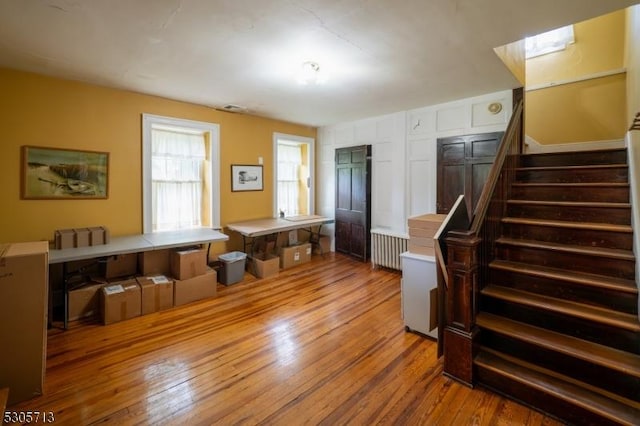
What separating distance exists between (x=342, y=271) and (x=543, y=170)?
10.0 ft

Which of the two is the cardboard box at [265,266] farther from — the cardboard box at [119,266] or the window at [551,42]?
the window at [551,42]

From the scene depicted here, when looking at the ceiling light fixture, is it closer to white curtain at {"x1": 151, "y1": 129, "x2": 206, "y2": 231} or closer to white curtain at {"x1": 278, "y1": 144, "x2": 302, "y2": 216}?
white curtain at {"x1": 151, "y1": 129, "x2": 206, "y2": 231}

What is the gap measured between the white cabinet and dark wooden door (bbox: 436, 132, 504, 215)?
1719 mm

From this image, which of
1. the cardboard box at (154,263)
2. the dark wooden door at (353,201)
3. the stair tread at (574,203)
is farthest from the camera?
the dark wooden door at (353,201)

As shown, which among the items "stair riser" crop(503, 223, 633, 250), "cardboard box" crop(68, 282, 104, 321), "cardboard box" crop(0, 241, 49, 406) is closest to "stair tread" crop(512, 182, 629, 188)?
"stair riser" crop(503, 223, 633, 250)

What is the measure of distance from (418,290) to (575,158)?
235 cm

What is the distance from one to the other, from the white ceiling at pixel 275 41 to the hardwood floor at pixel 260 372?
2.70 metres

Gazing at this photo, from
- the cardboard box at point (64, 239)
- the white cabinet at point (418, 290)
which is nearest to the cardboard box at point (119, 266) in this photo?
the cardboard box at point (64, 239)

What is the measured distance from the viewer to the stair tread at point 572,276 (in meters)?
1.98

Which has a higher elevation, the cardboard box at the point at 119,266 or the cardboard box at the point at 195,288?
the cardboard box at the point at 119,266

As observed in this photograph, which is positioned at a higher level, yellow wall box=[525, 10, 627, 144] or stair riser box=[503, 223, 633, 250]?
yellow wall box=[525, 10, 627, 144]

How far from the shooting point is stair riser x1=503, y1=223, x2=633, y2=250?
7.42ft

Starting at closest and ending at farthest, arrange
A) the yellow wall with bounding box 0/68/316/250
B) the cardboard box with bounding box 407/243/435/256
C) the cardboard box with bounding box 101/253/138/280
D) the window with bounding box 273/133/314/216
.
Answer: the cardboard box with bounding box 407/243/435/256, the yellow wall with bounding box 0/68/316/250, the cardboard box with bounding box 101/253/138/280, the window with bounding box 273/133/314/216

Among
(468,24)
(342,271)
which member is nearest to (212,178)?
(342,271)
